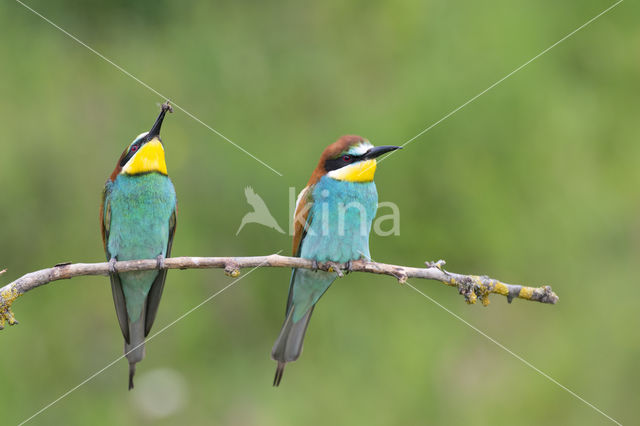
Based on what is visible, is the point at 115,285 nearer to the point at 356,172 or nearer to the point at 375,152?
the point at 356,172

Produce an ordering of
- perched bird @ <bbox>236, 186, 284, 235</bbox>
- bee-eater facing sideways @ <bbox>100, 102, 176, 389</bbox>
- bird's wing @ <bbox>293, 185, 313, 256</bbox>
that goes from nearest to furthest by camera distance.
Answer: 1. bee-eater facing sideways @ <bbox>100, 102, 176, 389</bbox>
2. bird's wing @ <bbox>293, 185, 313, 256</bbox>
3. perched bird @ <bbox>236, 186, 284, 235</bbox>

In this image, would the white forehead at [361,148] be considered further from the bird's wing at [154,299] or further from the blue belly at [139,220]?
the bird's wing at [154,299]

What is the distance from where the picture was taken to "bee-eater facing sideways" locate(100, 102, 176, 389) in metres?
3.16

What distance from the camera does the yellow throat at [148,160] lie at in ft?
10.2

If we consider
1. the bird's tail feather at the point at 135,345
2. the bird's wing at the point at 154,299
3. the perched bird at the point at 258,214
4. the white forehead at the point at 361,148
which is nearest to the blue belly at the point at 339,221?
the white forehead at the point at 361,148

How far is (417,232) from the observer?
514 centimetres

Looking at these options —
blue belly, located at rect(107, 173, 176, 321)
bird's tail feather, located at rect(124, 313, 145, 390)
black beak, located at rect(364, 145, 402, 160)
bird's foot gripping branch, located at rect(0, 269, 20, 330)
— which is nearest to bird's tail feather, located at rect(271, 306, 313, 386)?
bird's tail feather, located at rect(124, 313, 145, 390)

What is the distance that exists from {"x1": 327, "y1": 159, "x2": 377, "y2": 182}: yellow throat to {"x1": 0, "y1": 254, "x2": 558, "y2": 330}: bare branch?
1.45 ft

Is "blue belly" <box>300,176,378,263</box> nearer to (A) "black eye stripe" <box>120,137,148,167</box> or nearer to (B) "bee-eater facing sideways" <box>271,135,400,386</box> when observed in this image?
(B) "bee-eater facing sideways" <box>271,135,400,386</box>

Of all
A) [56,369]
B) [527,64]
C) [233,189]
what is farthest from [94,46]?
[527,64]

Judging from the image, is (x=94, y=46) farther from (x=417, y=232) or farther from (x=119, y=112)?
(x=417, y=232)

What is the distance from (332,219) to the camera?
323cm

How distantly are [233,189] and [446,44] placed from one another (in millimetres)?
1971

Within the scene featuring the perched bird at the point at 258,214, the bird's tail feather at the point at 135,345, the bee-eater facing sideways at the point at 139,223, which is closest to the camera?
the bird's tail feather at the point at 135,345
